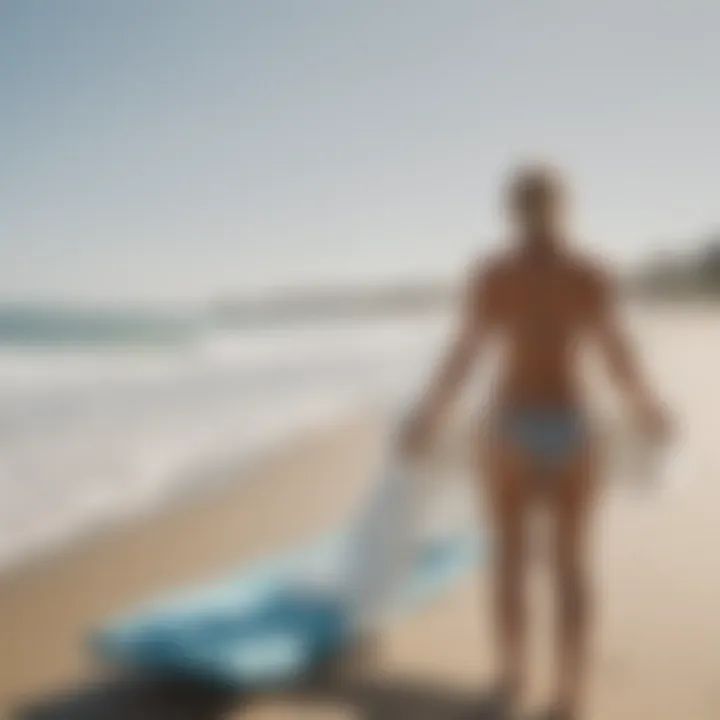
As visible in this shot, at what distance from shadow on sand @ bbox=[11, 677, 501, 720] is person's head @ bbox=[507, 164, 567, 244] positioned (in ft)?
3.08

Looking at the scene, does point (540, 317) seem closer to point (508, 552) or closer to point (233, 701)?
point (508, 552)

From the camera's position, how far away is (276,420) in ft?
17.0

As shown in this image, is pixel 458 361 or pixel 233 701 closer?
pixel 458 361

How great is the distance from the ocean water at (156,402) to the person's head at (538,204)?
0.35 metres

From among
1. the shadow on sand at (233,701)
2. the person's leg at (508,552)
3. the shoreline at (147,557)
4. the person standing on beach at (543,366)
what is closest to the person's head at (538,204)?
the person standing on beach at (543,366)

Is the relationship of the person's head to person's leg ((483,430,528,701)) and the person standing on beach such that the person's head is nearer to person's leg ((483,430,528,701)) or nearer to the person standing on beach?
the person standing on beach

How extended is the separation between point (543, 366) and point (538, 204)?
27cm

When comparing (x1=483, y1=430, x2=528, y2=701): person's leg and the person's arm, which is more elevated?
the person's arm

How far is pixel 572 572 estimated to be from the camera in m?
1.81

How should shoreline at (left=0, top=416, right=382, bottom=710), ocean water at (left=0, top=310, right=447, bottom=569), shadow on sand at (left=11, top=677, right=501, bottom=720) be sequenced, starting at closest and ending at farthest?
shadow on sand at (left=11, top=677, right=501, bottom=720) < shoreline at (left=0, top=416, right=382, bottom=710) < ocean water at (left=0, top=310, right=447, bottom=569)

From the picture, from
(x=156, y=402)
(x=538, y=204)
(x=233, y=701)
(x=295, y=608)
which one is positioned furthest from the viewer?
(x=156, y=402)

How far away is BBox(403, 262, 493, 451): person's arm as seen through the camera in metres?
1.73

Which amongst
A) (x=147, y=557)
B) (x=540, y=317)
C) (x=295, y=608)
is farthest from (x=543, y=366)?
(x=147, y=557)

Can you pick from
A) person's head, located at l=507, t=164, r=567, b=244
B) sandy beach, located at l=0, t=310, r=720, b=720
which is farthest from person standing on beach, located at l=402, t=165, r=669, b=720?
sandy beach, located at l=0, t=310, r=720, b=720
